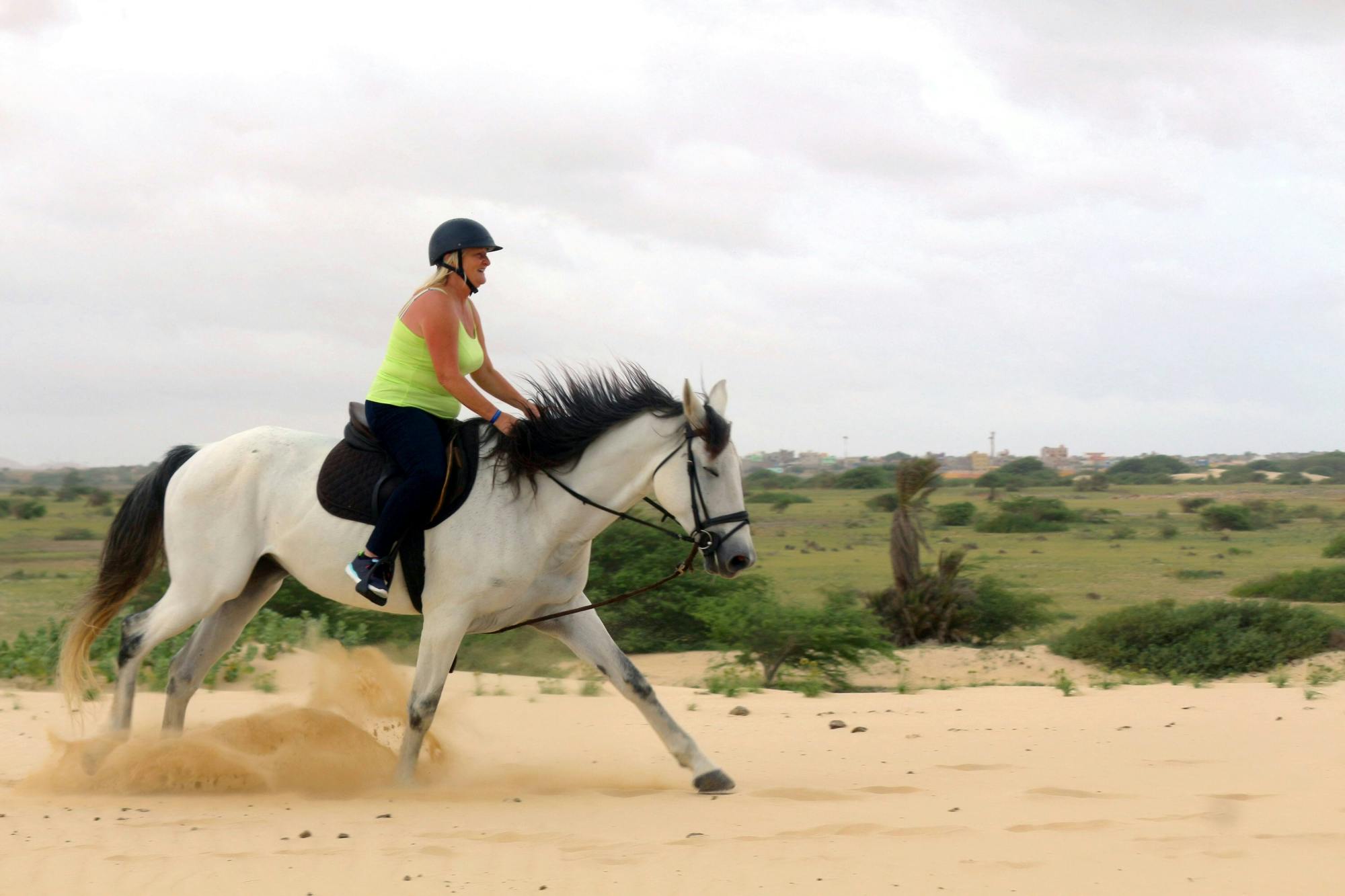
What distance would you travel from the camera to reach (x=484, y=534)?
5922 millimetres

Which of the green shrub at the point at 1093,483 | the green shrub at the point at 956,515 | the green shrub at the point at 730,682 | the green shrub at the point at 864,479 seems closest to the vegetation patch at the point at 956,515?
the green shrub at the point at 956,515

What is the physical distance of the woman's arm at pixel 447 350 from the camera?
5.82 meters

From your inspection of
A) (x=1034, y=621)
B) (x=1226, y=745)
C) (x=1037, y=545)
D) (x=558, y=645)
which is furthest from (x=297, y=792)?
(x=1037, y=545)

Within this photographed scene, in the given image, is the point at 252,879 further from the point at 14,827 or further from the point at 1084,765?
the point at 1084,765

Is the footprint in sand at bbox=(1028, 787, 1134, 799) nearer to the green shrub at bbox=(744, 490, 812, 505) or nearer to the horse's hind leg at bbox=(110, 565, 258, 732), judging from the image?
the horse's hind leg at bbox=(110, 565, 258, 732)

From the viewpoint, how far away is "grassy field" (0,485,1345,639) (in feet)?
83.9

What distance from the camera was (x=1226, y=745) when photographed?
22.7 ft

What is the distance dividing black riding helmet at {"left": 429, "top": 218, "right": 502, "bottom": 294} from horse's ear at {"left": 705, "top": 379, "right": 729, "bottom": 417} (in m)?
1.35

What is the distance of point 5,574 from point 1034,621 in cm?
2503

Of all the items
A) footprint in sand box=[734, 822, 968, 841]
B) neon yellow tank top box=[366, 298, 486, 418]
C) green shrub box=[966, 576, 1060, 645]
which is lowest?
green shrub box=[966, 576, 1060, 645]

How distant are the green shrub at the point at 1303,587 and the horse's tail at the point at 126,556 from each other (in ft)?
73.0

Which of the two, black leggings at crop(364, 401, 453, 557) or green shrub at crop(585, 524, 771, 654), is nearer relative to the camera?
black leggings at crop(364, 401, 453, 557)

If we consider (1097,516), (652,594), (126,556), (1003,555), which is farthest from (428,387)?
(1097,516)

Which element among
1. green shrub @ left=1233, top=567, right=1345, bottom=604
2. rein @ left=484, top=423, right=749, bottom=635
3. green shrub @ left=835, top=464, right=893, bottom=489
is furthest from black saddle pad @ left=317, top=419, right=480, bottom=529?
green shrub @ left=835, top=464, right=893, bottom=489
